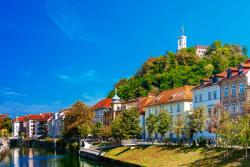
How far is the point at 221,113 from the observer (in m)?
55.1

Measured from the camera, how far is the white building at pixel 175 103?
79.6 m

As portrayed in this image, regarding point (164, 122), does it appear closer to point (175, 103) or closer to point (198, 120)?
point (198, 120)

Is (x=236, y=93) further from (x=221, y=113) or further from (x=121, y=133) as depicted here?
(x=121, y=133)

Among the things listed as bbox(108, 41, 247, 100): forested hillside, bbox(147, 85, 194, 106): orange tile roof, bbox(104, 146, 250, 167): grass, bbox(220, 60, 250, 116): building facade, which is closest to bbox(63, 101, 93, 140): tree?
bbox(147, 85, 194, 106): orange tile roof

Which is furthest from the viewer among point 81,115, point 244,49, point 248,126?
point 244,49

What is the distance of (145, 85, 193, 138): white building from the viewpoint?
7956 cm

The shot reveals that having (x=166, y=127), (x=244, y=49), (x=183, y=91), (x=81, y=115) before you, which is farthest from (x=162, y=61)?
(x=166, y=127)

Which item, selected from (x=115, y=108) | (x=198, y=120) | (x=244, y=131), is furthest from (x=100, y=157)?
(x=115, y=108)

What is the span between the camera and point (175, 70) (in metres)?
139

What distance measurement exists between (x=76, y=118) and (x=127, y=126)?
33.1 metres

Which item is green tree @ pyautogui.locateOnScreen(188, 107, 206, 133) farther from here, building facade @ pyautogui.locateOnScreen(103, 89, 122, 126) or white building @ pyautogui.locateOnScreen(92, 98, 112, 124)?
white building @ pyautogui.locateOnScreen(92, 98, 112, 124)

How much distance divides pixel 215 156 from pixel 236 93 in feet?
56.9

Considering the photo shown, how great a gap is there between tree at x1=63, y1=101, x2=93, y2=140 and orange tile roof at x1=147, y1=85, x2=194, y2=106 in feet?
74.1

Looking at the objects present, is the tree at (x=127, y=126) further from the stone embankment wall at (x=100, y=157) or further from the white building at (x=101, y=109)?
the white building at (x=101, y=109)
